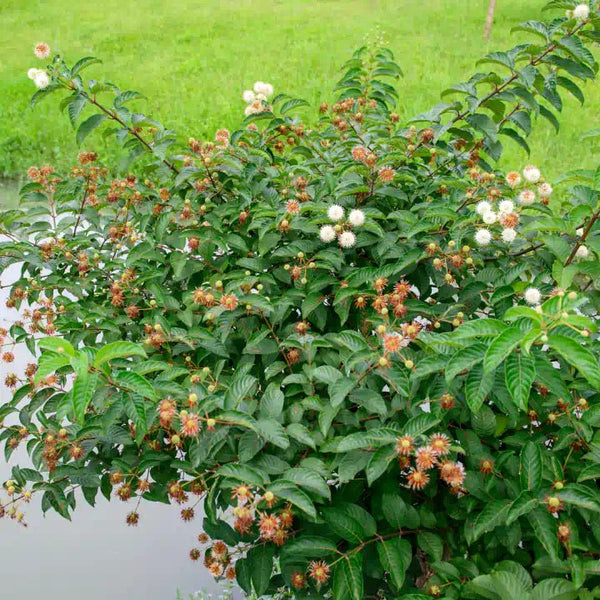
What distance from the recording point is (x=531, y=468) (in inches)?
39.4

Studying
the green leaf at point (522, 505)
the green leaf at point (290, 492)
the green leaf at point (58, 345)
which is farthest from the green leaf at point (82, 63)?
the green leaf at point (522, 505)

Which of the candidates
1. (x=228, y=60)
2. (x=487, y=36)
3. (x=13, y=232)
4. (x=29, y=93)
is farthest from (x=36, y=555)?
(x=487, y=36)

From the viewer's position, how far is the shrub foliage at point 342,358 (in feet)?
3.24

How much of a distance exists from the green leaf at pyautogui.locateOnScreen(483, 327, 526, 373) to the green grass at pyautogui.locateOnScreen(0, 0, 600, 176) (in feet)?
11.3

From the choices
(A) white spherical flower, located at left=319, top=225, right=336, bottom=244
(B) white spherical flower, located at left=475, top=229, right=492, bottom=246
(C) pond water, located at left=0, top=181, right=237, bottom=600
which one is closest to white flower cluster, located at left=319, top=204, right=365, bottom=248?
(A) white spherical flower, located at left=319, top=225, right=336, bottom=244

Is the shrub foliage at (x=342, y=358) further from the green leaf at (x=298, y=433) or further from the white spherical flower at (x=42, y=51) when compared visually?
the white spherical flower at (x=42, y=51)

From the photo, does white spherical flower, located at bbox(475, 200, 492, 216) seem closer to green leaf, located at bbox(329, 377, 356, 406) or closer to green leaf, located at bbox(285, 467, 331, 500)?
green leaf, located at bbox(329, 377, 356, 406)

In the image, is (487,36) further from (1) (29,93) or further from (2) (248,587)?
(2) (248,587)

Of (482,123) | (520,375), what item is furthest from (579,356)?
(482,123)

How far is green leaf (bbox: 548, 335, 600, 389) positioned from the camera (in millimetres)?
822

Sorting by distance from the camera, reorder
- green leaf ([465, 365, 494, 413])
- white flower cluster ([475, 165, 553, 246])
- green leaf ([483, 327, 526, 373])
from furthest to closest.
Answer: white flower cluster ([475, 165, 553, 246]) < green leaf ([465, 365, 494, 413]) < green leaf ([483, 327, 526, 373])

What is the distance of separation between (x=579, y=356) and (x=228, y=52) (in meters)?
6.38

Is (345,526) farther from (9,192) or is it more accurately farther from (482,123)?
(9,192)

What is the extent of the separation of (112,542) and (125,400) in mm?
1523
